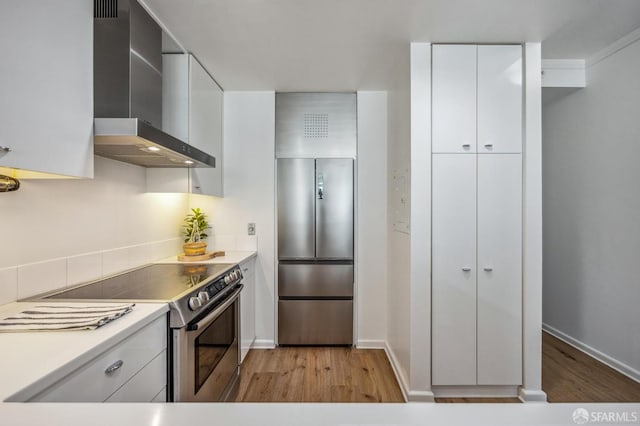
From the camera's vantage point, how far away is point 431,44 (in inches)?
83.7

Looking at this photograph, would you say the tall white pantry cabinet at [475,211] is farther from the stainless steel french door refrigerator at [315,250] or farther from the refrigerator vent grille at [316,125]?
the refrigerator vent grille at [316,125]

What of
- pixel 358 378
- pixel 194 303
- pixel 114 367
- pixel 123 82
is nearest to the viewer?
pixel 114 367

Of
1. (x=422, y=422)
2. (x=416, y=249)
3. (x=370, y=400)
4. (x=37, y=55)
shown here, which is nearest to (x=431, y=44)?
(x=416, y=249)

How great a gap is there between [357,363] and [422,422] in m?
2.39

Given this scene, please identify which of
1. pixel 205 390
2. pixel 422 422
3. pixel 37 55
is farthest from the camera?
pixel 205 390

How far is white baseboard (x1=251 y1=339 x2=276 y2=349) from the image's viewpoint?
2.96m

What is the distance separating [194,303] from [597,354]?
3.29 meters

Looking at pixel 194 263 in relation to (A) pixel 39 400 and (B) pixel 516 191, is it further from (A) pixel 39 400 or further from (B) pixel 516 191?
(B) pixel 516 191

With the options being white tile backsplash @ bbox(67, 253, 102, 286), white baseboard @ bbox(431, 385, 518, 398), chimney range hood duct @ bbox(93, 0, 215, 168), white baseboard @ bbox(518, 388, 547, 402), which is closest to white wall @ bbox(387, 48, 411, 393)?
white baseboard @ bbox(431, 385, 518, 398)

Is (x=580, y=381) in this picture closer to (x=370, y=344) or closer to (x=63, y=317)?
(x=370, y=344)

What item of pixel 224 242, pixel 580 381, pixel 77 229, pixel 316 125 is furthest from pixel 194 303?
pixel 580 381

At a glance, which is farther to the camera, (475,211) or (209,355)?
(475,211)

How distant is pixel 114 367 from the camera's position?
101cm

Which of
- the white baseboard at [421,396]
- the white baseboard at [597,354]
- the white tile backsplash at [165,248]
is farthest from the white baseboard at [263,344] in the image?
the white baseboard at [597,354]
